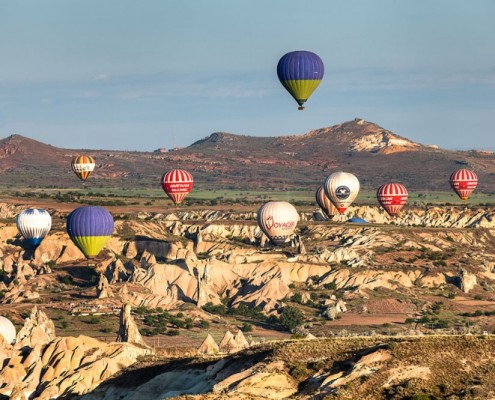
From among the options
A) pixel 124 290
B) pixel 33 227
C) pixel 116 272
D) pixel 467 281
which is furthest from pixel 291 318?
pixel 33 227

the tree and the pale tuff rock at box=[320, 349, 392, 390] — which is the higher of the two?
the pale tuff rock at box=[320, 349, 392, 390]

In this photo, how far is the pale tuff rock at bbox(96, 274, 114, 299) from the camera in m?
161

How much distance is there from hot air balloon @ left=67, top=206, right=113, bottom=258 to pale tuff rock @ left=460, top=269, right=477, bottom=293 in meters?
45.3

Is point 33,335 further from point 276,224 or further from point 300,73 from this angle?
point 276,224

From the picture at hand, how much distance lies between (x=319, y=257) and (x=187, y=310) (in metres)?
37.3

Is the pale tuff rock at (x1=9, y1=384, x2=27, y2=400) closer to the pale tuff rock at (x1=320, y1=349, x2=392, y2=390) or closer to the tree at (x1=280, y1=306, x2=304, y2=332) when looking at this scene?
the pale tuff rock at (x1=320, y1=349, x2=392, y2=390)

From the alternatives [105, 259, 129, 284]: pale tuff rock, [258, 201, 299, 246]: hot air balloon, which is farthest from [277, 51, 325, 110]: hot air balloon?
[105, 259, 129, 284]: pale tuff rock

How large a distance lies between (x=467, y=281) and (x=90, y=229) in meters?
48.8

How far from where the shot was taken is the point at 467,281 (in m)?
184

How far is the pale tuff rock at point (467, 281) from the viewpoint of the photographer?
182887 millimetres

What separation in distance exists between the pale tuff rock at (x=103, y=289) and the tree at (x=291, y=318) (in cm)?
1951

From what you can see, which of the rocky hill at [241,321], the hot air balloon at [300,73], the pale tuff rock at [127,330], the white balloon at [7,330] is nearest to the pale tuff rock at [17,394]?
the rocky hill at [241,321]

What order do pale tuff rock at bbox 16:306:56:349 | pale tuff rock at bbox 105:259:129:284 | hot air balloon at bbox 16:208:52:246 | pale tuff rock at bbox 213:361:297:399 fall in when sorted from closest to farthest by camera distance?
pale tuff rock at bbox 213:361:297:399 < pale tuff rock at bbox 16:306:56:349 < pale tuff rock at bbox 105:259:129:284 < hot air balloon at bbox 16:208:52:246

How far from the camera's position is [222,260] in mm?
185125
